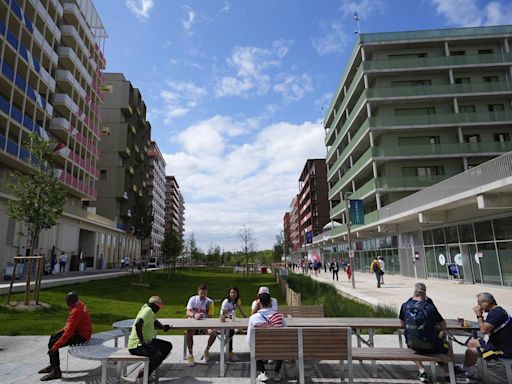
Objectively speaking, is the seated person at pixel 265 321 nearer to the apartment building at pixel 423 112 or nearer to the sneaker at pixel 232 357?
the sneaker at pixel 232 357

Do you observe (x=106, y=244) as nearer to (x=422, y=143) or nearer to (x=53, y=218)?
(x=53, y=218)

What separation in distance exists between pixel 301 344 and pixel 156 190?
11142 centimetres

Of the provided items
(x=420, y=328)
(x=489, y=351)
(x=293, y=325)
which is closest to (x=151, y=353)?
(x=293, y=325)

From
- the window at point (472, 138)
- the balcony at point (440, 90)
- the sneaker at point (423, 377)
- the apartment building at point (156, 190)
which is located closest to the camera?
the sneaker at point (423, 377)

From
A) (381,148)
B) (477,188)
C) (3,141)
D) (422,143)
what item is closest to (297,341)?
(477,188)

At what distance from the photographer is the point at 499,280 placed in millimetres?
18891

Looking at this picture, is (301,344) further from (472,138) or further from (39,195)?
(472,138)

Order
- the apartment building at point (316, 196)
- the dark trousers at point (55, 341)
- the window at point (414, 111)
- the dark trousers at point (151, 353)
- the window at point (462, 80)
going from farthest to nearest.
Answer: the apartment building at point (316, 196) → the window at point (462, 80) → the window at point (414, 111) → the dark trousers at point (55, 341) → the dark trousers at point (151, 353)

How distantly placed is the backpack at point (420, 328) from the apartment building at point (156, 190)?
97.1 meters

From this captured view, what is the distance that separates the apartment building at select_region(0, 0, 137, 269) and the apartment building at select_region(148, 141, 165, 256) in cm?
5010

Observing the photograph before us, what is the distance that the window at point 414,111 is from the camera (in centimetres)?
3688

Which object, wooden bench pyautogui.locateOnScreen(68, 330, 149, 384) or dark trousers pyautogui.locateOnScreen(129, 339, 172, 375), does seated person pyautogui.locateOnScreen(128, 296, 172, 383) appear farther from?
wooden bench pyautogui.locateOnScreen(68, 330, 149, 384)

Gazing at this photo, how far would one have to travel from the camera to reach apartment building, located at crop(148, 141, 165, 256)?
102 metres

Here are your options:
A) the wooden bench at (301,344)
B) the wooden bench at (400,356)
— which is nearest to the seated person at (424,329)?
the wooden bench at (400,356)
